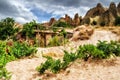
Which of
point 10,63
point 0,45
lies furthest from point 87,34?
point 10,63

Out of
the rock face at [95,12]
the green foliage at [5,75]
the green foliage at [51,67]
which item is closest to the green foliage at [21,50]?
the green foliage at [5,75]

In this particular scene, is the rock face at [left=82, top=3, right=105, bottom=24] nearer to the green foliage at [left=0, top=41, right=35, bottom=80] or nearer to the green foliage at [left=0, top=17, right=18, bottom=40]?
the green foliage at [left=0, top=17, right=18, bottom=40]

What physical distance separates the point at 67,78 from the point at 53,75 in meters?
0.91

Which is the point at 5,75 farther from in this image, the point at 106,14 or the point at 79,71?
the point at 106,14

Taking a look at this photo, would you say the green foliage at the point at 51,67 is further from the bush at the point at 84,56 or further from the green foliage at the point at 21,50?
the green foliage at the point at 21,50

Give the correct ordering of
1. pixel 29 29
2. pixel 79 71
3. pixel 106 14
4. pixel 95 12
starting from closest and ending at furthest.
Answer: pixel 79 71 → pixel 29 29 → pixel 106 14 → pixel 95 12

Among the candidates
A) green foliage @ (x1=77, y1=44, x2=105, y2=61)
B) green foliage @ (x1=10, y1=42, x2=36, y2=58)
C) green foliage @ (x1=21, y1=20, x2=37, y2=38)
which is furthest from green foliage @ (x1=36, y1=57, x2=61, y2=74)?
green foliage @ (x1=21, y1=20, x2=37, y2=38)

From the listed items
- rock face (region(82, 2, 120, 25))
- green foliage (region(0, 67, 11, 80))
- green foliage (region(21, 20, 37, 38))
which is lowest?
green foliage (region(0, 67, 11, 80))

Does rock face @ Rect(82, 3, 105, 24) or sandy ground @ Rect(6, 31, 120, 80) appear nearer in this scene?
sandy ground @ Rect(6, 31, 120, 80)

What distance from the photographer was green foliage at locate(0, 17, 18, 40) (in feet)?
108

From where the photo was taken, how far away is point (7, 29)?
1310 inches

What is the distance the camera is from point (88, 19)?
59000 mm

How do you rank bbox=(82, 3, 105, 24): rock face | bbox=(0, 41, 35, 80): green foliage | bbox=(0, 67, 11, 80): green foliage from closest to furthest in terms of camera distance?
1. bbox=(0, 67, 11, 80): green foliage
2. bbox=(0, 41, 35, 80): green foliage
3. bbox=(82, 3, 105, 24): rock face

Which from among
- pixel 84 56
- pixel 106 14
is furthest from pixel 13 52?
pixel 106 14
